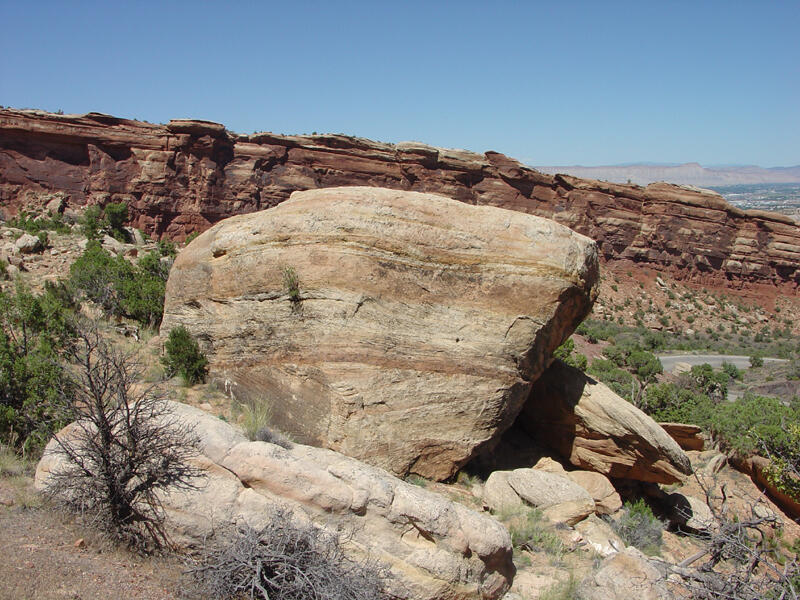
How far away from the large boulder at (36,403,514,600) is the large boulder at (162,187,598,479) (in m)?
2.27

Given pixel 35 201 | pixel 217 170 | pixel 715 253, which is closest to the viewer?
pixel 35 201

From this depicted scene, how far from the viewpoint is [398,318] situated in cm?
1024

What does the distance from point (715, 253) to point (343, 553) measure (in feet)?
184

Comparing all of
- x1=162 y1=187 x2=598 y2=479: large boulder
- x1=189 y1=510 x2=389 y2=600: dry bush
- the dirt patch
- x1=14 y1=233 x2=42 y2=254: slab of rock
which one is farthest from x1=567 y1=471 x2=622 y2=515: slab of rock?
x1=14 y1=233 x2=42 y2=254: slab of rock

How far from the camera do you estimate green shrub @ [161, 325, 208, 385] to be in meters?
11.4

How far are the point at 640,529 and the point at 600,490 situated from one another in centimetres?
98

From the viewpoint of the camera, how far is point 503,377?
10.4 metres

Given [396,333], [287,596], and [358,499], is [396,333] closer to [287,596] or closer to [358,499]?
[358,499]

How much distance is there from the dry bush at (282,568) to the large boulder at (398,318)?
298 cm

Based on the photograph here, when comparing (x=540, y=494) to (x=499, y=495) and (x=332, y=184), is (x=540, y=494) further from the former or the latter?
(x=332, y=184)

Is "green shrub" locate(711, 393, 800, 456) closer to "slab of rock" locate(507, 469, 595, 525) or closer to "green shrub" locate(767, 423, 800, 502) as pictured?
"green shrub" locate(767, 423, 800, 502)

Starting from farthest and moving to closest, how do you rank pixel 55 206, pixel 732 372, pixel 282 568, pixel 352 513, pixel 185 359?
1. pixel 55 206
2. pixel 732 372
3. pixel 185 359
4. pixel 352 513
5. pixel 282 568

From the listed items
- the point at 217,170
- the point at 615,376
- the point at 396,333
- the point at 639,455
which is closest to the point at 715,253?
the point at 615,376

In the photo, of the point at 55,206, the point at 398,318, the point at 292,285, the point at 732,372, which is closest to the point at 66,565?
the point at 292,285
